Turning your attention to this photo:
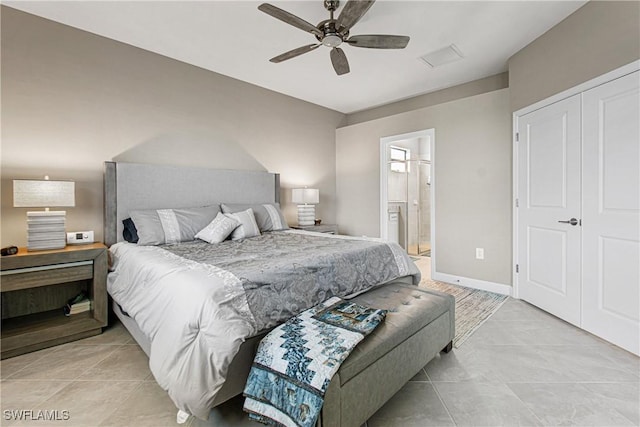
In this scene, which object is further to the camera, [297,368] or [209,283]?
[209,283]

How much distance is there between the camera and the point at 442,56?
3.27 metres

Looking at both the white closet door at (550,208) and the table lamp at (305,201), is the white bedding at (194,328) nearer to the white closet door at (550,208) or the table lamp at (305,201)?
the table lamp at (305,201)

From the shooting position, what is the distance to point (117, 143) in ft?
9.81

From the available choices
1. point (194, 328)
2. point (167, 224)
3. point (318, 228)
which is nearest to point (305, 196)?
point (318, 228)

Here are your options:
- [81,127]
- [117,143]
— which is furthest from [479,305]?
[81,127]

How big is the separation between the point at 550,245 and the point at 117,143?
174 inches

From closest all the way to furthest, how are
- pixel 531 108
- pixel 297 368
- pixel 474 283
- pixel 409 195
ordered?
pixel 297 368 < pixel 531 108 < pixel 474 283 < pixel 409 195

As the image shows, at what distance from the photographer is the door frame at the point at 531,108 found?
211cm

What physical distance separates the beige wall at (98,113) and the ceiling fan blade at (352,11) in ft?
7.16

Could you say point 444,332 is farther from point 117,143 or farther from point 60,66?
point 60,66

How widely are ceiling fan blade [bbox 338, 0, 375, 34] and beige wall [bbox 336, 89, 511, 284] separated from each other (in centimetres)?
226

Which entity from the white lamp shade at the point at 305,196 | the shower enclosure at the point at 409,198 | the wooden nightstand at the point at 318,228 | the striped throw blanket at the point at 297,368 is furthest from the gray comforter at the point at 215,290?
the shower enclosure at the point at 409,198

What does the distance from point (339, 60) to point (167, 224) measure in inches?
85.2

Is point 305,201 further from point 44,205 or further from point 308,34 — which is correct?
point 44,205
